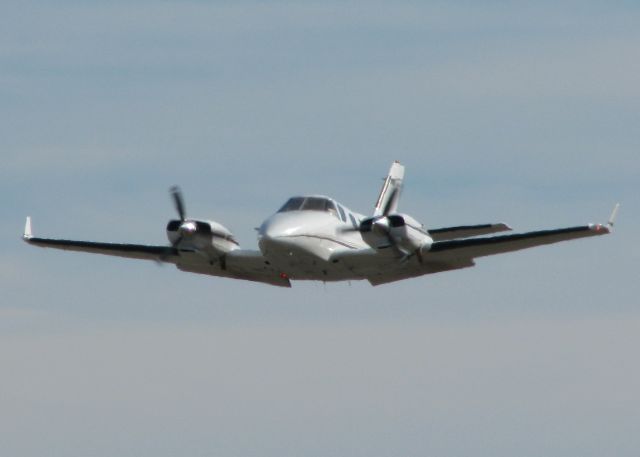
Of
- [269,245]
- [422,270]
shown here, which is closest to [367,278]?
[422,270]

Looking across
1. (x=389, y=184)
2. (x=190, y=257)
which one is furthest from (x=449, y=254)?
(x=389, y=184)

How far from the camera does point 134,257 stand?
42.3m

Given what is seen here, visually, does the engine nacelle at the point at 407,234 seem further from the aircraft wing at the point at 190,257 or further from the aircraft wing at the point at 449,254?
the aircraft wing at the point at 190,257

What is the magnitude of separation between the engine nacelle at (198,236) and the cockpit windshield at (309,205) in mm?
Result: 2603

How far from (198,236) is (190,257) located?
0.85 meters

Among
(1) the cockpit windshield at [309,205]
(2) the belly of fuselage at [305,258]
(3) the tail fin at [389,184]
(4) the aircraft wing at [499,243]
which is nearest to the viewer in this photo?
(4) the aircraft wing at [499,243]

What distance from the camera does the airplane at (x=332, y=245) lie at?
3700 cm

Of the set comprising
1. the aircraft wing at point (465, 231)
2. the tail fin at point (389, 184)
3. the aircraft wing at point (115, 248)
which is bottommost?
the aircraft wing at point (465, 231)

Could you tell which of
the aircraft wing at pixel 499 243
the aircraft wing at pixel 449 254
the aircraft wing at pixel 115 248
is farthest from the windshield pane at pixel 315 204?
the aircraft wing at pixel 115 248

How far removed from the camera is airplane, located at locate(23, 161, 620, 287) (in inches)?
1457

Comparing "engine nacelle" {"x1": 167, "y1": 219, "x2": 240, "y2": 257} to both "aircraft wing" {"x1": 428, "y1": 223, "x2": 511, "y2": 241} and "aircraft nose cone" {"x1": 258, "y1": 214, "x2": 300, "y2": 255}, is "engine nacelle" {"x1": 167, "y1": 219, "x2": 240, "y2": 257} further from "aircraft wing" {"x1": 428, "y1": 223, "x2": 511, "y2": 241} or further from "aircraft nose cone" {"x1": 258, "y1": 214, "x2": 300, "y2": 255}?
"aircraft wing" {"x1": 428, "y1": 223, "x2": 511, "y2": 241}

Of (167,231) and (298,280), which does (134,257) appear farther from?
(298,280)

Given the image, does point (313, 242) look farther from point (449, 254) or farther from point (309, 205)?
point (449, 254)

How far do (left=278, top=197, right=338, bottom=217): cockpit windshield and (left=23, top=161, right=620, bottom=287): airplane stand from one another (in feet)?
0.09
